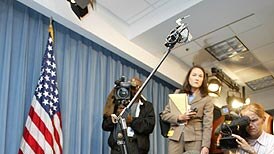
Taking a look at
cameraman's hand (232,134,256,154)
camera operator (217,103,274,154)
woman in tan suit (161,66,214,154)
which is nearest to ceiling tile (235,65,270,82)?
woman in tan suit (161,66,214,154)

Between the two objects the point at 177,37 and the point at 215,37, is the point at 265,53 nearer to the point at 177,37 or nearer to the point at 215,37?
the point at 215,37

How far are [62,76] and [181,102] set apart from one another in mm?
1137

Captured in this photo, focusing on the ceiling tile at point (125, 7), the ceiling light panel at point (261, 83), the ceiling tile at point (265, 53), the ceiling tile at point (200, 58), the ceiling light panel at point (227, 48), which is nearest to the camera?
the ceiling tile at point (125, 7)

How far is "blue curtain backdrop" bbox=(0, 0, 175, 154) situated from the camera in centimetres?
312

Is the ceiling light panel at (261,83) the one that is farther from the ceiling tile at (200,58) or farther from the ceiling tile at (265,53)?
the ceiling tile at (200,58)

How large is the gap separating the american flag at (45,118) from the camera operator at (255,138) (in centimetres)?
147

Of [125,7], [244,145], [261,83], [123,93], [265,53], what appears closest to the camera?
[244,145]

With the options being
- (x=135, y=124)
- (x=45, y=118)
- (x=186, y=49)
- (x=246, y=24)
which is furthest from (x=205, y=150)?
(x=186, y=49)

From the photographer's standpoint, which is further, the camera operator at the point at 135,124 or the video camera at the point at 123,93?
the camera operator at the point at 135,124

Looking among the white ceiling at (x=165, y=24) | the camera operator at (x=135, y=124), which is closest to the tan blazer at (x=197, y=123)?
the camera operator at (x=135, y=124)

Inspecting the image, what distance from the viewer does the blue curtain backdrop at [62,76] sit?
3117mm

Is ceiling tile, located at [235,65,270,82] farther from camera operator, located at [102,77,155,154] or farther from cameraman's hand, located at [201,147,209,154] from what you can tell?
cameraman's hand, located at [201,147,209,154]

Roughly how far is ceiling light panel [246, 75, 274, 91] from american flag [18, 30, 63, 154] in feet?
10.5

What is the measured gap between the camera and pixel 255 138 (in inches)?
102
